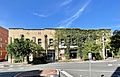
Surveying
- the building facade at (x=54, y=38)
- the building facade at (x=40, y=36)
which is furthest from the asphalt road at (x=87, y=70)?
the building facade at (x=40, y=36)

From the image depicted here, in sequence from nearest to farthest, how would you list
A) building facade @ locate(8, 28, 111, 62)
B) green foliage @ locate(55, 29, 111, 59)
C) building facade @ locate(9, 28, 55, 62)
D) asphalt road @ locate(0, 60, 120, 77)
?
asphalt road @ locate(0, 60, 120, 77), green foliage @ locate(55, 29, 111, 59), building facade @ locate(8, 28, 111, 62), building facade @ locate(9, 28, 55, 62)

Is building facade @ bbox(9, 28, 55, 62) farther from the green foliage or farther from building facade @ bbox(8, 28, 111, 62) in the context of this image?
the green foliage

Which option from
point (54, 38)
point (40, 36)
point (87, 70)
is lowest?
point (87, 70)

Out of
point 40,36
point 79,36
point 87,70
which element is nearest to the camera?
point 87,70

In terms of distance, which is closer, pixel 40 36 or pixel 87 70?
pixel 87 70

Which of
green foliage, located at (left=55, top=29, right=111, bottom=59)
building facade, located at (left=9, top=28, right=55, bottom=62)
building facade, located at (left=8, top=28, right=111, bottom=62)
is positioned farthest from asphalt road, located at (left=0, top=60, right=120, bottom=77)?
building facade, located at (left=9, top=28, right=55, bottom=62)

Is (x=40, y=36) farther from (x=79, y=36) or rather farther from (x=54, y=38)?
(x=79, y=36)

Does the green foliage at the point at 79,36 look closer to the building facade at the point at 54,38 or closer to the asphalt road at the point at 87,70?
the building facade at the point at 54,38

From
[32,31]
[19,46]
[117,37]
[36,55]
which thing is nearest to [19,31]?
[32,31]

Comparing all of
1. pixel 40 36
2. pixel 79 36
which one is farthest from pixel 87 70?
pixel 40 36

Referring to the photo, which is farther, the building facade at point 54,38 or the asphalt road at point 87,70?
the building facade at point 54,38

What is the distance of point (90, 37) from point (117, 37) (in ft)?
139

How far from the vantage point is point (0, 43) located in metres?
69.4

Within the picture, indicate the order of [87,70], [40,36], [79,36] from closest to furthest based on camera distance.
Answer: [87,70] < [79,36] < [40,36]
